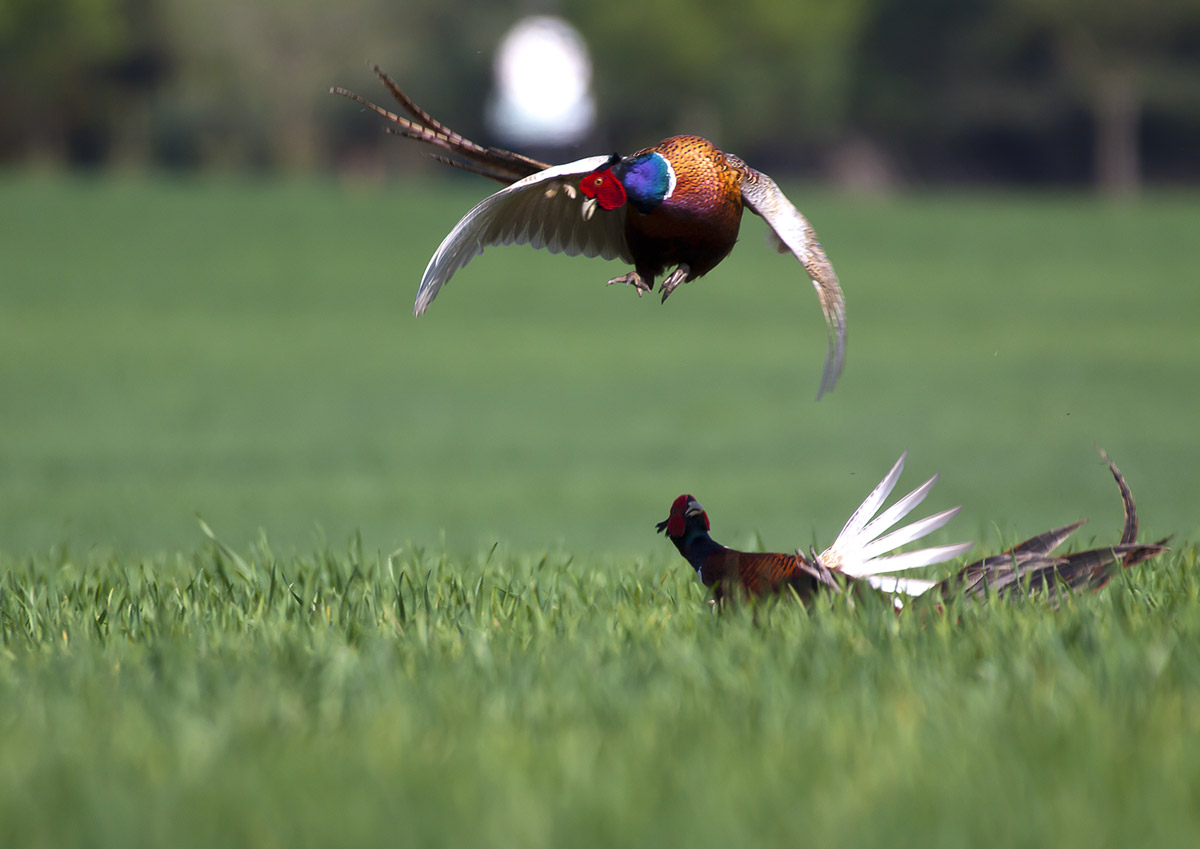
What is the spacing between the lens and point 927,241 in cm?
3519

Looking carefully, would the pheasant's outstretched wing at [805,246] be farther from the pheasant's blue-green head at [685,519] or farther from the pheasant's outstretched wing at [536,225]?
the pheasant's blue-green head at [685,519]

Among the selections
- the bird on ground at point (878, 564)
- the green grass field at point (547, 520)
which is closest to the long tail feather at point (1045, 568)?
the bird on ground at point (878, 564)

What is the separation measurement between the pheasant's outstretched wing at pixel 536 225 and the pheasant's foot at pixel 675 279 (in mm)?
287

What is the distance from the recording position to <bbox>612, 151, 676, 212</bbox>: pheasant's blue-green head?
3260 mm

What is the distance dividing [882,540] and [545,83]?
105 feet

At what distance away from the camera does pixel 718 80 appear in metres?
47.2

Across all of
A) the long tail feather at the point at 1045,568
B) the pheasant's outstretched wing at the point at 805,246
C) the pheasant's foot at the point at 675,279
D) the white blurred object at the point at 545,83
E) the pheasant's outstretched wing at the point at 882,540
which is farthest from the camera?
the white blurred object at the point at 545,83

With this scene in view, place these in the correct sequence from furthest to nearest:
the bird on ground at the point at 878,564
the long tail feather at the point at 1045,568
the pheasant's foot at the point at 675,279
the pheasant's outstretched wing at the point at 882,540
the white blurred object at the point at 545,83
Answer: the white blurred object at the point at 545,83 < the long tail feather at the point at 1045,568 < the bird on ground at the point at 878,564 < the pheasant's outstretched wing at the point at 882,540 < the pheasant's foot at the point at 675,279

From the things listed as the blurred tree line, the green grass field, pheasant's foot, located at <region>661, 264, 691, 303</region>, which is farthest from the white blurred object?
pheasant's foot, located at <region>661, 264, 691, 303</region>

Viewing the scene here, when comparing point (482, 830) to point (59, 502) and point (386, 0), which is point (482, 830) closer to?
point (59, 502)

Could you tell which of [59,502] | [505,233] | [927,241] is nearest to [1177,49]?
[927,241]

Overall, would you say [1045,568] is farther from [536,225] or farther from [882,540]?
[536,225]

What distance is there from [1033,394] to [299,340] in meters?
13.5

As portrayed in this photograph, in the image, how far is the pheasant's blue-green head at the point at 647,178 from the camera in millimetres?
3260
